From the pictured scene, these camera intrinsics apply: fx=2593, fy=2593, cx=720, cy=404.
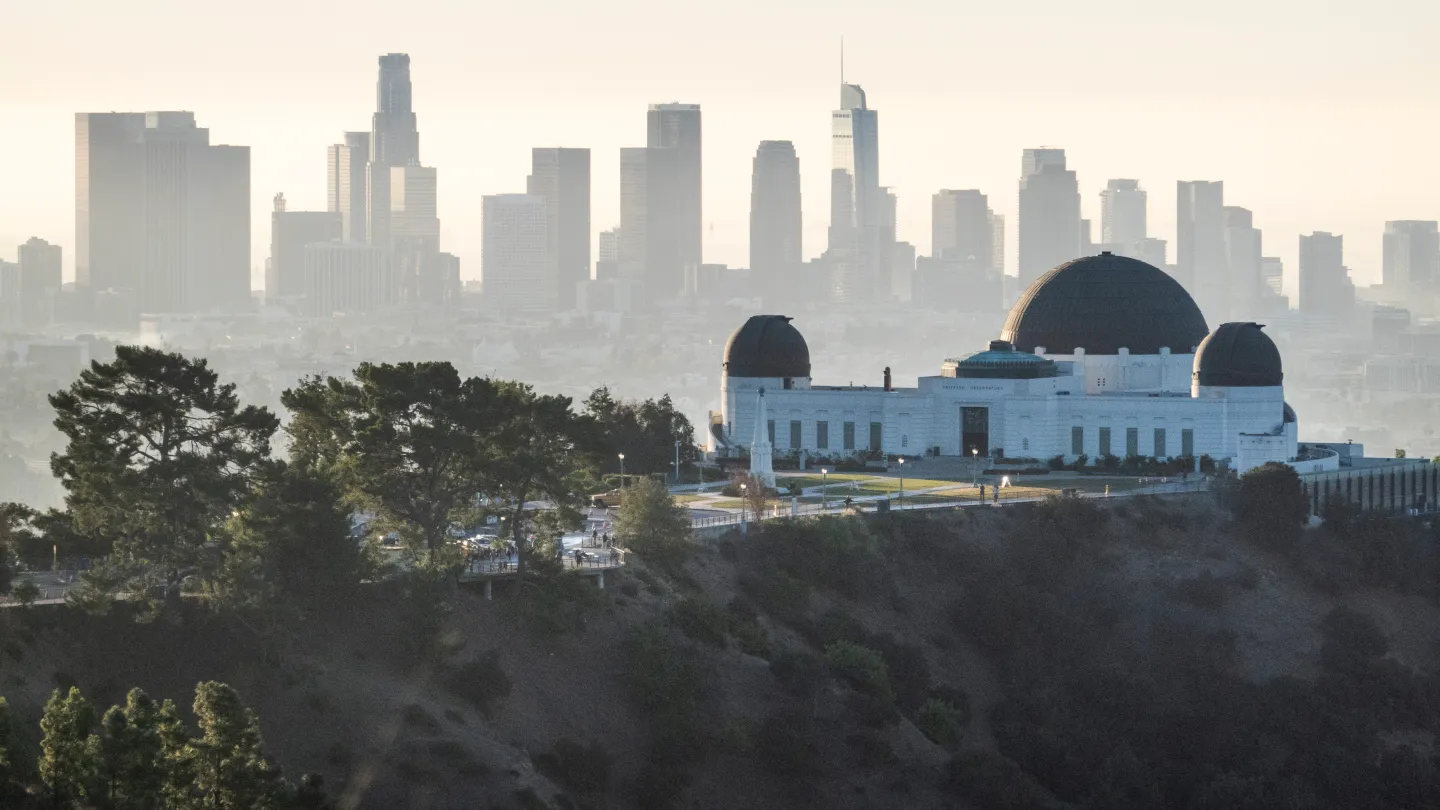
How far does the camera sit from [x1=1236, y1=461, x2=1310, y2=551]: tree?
318ft

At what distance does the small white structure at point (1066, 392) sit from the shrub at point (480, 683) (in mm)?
32001

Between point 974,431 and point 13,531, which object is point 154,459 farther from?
point 974,431

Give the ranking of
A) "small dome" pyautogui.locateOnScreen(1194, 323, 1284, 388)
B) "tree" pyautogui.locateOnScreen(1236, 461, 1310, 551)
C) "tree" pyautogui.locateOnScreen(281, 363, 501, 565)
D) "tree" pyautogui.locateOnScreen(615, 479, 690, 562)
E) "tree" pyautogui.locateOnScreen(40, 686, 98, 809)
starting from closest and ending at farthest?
A: "tree" pyautogui.locateOnScreen(40, 686, 98, 809)
"tree" pyautogui.locateOnScreen(281, 363, 501, 565)
"tree" pyautogui.locateOnScreen(615, 479, 690, 562)
"tree" pyautogui.locateOnScreen(1236, 461, 1310, 551)
"small dome" pyautogui.locateOnScreen(1194, 323, 1284, 388)

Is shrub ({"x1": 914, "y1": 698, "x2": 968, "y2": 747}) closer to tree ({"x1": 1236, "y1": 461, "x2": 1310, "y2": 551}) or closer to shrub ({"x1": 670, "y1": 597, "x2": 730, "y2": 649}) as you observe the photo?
shrub ({"x1": 670, "y1": 597, "x2": 730, "y2": 649})

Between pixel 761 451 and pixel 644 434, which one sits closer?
pixel 761 451

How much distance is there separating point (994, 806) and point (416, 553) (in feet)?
60.1

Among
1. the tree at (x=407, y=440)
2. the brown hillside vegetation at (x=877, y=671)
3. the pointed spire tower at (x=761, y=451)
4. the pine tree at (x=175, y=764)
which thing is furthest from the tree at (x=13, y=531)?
the pointed spire tower at (x=761, y=451)

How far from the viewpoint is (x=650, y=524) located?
8112 centimetres

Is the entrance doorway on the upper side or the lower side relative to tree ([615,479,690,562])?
upper

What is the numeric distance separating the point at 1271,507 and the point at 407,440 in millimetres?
36360

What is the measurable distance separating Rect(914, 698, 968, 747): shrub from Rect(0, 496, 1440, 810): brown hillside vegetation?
0.31ft

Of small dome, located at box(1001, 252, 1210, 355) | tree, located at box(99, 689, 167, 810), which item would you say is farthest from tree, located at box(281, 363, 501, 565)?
small dome, located at box(1001, 252, 1210, 355)

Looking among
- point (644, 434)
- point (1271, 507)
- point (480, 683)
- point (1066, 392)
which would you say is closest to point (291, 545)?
point (480, 683)

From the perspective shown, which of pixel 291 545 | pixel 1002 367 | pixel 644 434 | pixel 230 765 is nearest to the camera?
pixel 230 765
